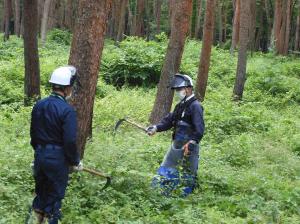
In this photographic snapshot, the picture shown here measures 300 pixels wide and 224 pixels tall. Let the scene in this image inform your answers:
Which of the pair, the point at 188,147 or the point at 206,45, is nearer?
the point at 188,147

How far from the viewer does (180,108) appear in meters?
8.28

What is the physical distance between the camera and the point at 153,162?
9.35 metres

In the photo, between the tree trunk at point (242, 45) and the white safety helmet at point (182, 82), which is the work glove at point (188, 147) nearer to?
the white safety helmet at point (182, 82)

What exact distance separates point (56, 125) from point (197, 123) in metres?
2.92

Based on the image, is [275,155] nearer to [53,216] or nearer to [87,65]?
[87,65]

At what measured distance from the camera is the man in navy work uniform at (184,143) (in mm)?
7957

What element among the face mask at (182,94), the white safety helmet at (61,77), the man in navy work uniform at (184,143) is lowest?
the man in navy work uniform at (184,143)

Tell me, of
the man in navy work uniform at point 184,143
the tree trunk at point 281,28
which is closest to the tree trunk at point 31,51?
the man in navy work uniform at point 184,143

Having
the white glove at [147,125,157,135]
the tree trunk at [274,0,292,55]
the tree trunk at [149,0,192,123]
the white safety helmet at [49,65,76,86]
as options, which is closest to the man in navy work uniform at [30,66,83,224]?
the white safety helmet at [49,65,76,86]

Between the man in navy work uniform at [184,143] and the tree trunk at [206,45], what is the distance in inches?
354

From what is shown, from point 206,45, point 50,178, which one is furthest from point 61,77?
point 206,45

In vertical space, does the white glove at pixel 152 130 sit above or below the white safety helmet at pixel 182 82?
below

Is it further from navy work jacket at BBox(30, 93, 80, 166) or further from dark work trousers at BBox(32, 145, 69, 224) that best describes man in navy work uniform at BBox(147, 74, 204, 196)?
navy work jacket at BBox(30, 93, 80, 166)

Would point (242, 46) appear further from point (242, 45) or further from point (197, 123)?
point (197, 123)
